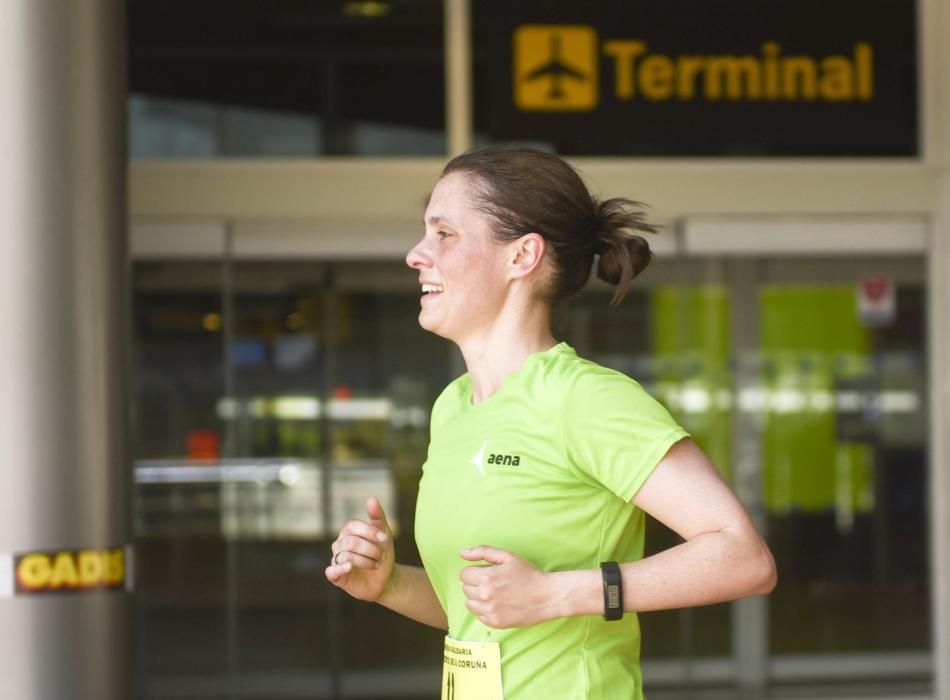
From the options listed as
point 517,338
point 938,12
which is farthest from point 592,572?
point 938,12

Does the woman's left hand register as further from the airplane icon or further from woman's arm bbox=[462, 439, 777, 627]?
the airplane icon

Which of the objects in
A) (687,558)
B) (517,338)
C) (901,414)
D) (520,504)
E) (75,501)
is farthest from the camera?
(901,414)

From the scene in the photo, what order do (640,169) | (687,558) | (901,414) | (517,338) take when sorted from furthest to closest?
(901,414), (640,169), (517,338), (687,558)

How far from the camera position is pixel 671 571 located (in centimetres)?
151

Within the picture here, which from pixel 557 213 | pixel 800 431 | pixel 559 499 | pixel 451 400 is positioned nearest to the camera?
pixel 559 499

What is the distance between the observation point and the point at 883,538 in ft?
25.0

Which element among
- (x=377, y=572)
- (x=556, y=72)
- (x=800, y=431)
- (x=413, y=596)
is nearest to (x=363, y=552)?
(x=377, y=572)

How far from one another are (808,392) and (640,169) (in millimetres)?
1768

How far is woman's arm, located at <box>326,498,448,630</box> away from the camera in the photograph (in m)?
1.74

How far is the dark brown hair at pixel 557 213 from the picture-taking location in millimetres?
1716

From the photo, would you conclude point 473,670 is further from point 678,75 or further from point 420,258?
point 678,75

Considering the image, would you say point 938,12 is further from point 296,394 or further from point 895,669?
point 296,394

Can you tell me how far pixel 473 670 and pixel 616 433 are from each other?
13.8 inches

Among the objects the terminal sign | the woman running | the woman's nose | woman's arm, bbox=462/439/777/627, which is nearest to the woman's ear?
the woman running
